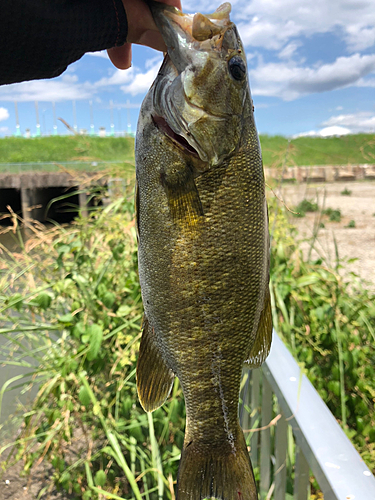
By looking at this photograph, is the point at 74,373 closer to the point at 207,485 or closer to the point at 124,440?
the point at 124,440

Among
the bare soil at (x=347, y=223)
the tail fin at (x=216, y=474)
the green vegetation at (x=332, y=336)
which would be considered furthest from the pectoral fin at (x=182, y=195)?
the bare soil at (x=347, y=223)

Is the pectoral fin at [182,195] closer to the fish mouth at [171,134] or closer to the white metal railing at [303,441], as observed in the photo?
the fish mouth at [171,134]

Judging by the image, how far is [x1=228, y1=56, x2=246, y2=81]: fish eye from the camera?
113cm

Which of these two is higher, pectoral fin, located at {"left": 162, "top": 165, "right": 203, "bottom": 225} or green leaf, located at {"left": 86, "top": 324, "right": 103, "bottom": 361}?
pectoral fin, located at {"left": 162, "top": 165, "right": 203, "bottom": 225}

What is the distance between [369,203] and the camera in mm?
15281

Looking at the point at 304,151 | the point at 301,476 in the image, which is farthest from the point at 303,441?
the point at 304,151

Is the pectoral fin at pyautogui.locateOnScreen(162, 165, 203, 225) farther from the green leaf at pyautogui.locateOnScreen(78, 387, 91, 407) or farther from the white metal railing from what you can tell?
the green leaf at pyautogui.locateOnScreen(78, 387, 91, 407)

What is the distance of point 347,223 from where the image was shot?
12.0 m

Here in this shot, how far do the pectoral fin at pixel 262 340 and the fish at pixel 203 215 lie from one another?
0.04m

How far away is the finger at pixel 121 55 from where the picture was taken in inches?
49.6

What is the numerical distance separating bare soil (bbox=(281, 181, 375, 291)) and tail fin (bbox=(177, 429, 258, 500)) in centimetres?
288

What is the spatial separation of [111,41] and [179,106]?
228mm

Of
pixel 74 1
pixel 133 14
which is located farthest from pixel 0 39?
pixel 133 14

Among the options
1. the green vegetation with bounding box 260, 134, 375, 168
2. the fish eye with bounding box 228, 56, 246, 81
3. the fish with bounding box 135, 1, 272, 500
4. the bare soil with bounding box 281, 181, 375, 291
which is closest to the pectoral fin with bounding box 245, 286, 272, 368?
the fish with bounding box 135, 1, 272, 500
